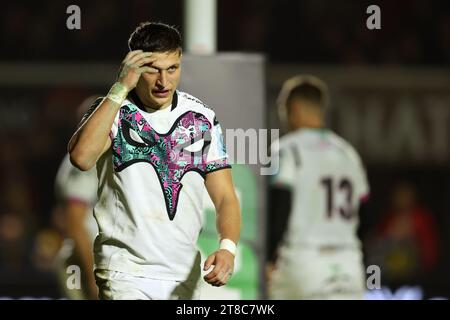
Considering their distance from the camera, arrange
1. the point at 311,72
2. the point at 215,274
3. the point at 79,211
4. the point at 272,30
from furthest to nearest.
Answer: the point at 272,30
the point at 311,72
the point at 79,211
the point at 215,274

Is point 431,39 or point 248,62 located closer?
point 248,62

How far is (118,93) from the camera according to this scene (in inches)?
154

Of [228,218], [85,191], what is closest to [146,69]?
[228,218]

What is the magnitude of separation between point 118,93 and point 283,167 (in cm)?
265

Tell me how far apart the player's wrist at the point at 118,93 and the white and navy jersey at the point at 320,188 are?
2627 millimetres

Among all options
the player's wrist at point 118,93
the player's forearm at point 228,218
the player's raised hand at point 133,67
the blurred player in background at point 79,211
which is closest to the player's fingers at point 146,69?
the player's raised hand at point 133,67

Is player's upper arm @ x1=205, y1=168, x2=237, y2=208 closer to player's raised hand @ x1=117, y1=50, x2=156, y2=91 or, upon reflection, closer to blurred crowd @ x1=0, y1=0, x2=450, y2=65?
player's raised hand @ x1=117, y1=50, x2=156, y2=91

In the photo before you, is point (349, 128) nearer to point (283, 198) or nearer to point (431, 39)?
point (431, 39)

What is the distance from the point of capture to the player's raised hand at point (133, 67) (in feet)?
13.0

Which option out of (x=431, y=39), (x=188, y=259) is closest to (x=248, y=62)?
(x=188, y=259)

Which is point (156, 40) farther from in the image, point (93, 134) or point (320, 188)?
point (320, 188)

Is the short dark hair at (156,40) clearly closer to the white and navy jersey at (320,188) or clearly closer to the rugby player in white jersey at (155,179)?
the rugby player in white jersey at (155,179)
